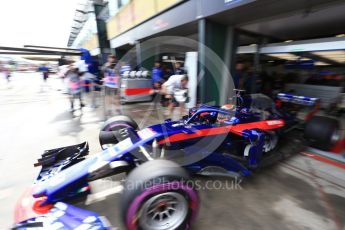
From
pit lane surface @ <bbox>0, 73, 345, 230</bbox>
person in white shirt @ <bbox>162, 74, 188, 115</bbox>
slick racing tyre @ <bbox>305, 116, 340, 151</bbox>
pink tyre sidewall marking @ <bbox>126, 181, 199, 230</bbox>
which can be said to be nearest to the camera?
pink tyre sidewall marking @ <bbox>126, 181, 199, 230</bbox>

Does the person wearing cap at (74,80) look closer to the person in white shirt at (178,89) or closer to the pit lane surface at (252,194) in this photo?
the pit lane surface at (252,194)

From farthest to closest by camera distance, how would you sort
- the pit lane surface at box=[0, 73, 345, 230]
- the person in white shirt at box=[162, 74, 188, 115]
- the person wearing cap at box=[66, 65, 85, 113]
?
the person wearing cap at box=[66, 65, 85, 113] → the person in white shirt at box=[162, 74, 188, 115] → the pit lane surface at box=[0, 73, 345, 230]

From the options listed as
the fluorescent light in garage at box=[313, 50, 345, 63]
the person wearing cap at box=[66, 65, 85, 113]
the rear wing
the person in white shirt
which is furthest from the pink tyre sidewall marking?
the fluorescent light in garage at box=[313, 50, 345, 63]

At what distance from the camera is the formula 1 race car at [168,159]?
162cm

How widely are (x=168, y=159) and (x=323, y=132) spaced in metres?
2.43

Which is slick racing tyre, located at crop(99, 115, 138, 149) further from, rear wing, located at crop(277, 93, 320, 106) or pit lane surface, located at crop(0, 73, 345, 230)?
rear wing, located at crop(277, 93, 320, 106)

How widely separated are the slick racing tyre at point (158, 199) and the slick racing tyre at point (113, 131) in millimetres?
1263

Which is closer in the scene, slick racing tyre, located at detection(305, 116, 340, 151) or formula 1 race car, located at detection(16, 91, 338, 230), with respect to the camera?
formula 1 race car, located at detection(16, 91, 338, 230)

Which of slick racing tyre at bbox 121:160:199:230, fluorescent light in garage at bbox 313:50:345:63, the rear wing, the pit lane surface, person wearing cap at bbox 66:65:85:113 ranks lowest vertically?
the pit lane surface

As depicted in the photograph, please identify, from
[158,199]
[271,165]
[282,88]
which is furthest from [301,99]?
[282,88]

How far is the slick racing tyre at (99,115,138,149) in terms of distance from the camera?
9.56 feet

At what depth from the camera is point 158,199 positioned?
1.67 metres

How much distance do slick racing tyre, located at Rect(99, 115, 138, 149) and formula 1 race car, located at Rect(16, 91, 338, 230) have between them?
1 centimetres

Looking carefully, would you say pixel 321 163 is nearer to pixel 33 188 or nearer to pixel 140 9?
pixel 33 188
